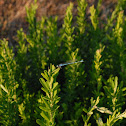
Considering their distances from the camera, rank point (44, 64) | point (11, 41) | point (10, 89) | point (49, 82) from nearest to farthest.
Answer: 1. point (49, 82)
2. point (10, 89)
3. point (44, 64)
4. point (11, 41)

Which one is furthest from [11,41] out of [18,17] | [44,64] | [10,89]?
[10,89]

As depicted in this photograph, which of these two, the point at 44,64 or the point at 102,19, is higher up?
the point at 102,19

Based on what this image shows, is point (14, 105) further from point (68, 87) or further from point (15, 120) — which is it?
point (68, 87)

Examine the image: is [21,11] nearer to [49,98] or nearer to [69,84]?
[69,84]

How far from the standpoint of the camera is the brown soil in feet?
4.94

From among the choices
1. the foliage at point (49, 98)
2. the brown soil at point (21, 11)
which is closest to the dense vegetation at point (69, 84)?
the foliage at point (49, 98)

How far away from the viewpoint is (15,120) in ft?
2.87

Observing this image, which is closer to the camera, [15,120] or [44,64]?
[15,120]

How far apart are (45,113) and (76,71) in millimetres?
351

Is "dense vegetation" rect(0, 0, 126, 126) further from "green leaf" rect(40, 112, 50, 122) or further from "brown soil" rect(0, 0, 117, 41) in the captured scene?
"brown soil" rect(0, 0, 117, 41)

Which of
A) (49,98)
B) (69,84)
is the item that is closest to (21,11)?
(69,84)

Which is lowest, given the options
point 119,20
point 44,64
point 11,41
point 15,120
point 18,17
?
point 15,120

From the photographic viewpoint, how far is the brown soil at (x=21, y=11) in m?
1.51

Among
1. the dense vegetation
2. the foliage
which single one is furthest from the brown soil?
the foliage
